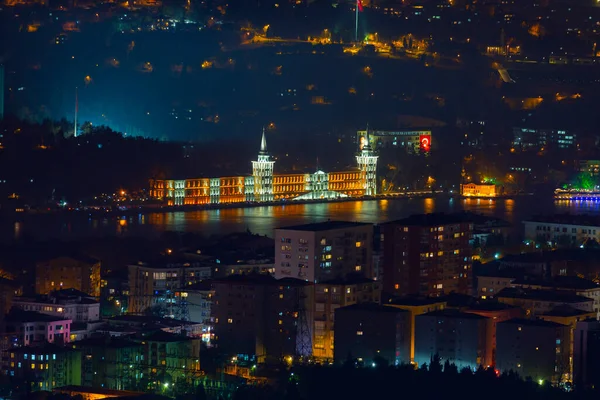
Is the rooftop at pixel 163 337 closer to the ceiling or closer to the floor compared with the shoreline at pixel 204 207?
closer to the floor

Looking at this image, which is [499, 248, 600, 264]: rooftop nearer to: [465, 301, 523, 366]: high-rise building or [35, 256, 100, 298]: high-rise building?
[465, 301, 523, 366]: high-rise building

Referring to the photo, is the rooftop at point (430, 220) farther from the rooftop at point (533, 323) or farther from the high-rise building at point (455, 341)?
the rooftop at point (533, 323)

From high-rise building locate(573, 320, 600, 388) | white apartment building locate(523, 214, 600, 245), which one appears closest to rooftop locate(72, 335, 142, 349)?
high-rise building locate(573, 320, 600, 388)

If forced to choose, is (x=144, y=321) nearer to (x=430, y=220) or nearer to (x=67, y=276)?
(x=67, y=276)

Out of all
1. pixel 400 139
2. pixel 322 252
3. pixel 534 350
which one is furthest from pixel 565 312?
pixel 400 139

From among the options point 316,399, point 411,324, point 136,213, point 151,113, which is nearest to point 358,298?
point 411,324

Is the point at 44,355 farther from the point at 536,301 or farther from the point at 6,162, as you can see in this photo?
the point at 6,162

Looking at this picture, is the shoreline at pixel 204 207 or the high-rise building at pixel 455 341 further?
the shoreline at pixel 204 207

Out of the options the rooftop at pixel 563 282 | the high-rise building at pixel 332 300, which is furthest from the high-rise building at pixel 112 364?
the rooftop at pixel 563 282
